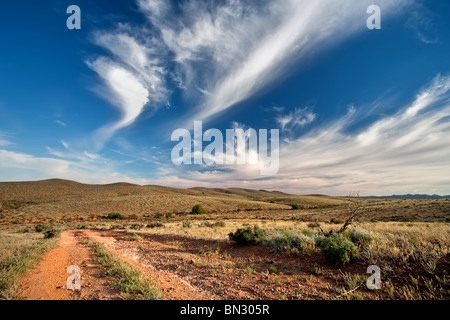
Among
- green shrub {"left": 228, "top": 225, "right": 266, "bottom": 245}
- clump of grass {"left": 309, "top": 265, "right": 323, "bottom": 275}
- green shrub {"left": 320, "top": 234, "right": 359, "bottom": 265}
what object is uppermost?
green shrub {"left": 320, "top": 234, "right": 359, "bottom": 265}

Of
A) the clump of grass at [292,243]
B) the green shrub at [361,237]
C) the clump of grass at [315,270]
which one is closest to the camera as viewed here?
the clump of grass at [315,270]

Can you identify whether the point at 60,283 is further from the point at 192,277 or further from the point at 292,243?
the point at 292,243

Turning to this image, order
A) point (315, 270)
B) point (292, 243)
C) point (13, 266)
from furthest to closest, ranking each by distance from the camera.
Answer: point (292, 243), point (13, 266), point (315, 270)

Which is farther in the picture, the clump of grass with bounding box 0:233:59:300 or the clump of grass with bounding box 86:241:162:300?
the clump of grass with bounding box 0:233:59:300

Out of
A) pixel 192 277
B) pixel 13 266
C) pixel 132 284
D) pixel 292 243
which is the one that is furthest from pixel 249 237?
pixel 13 266

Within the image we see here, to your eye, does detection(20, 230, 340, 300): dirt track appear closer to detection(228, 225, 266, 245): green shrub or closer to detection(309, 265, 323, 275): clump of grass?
detection(309, 265, 323, 275): clump of grass

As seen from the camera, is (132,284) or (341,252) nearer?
(132,284)

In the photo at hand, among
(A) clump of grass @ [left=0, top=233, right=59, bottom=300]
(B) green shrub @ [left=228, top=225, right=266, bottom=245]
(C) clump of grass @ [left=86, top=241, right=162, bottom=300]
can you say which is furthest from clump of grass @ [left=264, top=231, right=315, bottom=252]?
(A) clump of grass @ [left=0, top=233, right=59, bottom=300]

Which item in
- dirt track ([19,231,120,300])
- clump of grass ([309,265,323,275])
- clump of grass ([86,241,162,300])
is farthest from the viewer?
clump of grass ([309,265,323,275])

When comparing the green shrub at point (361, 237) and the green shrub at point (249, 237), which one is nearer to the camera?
the green shrub at point (361, 237)

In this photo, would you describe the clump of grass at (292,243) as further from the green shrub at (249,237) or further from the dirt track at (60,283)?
the dirt track at (60,283)

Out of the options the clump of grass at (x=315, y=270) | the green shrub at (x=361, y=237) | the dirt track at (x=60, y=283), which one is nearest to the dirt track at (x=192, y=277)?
the dirt track at (x=60, y=283)

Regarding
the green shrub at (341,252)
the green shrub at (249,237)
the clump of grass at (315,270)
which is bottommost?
the green shrub at (249,237)
